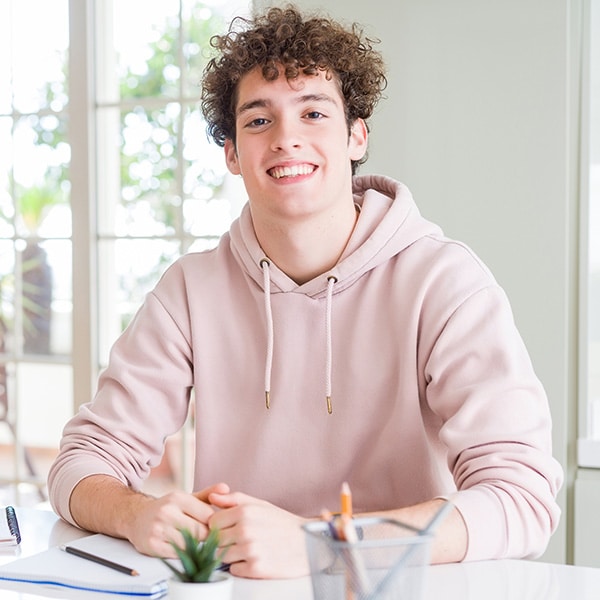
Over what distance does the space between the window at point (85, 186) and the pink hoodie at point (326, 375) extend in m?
0.68

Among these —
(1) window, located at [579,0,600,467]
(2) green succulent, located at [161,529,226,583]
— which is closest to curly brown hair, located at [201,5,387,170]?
(1) window, located at [579,0,600,467]

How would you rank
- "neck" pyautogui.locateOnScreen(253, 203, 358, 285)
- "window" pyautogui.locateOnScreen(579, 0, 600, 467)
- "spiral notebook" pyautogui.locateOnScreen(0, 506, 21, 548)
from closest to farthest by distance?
"spiral notebook" pyautogui.locateOnScreen(0, 506, 21, 548) < "neck" pyautogui.locateOnScreen(253, 203, 358, 285) < "window" pyautogui.locateOnScreen(579, 0, 600, 467)

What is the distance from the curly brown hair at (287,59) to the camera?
1.89m

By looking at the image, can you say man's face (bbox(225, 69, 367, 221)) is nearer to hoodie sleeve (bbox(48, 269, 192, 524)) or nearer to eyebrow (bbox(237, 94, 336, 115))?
eyebrow (bbox(237, 94, 336, 115))

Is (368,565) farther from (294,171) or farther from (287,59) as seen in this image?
(287,59)

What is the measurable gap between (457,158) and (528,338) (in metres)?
0.51

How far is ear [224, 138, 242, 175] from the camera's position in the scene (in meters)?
2.08

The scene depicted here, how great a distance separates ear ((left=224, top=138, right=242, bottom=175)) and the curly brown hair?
2 centimetres

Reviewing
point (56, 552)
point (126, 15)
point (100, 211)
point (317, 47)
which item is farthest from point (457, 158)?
point (126, 15)

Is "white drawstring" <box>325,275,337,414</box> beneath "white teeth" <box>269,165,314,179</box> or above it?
beneath

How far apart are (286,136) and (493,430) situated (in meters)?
0.69

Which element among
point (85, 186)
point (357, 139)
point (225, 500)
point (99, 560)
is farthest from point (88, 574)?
point (85, 186)

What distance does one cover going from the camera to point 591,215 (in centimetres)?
246

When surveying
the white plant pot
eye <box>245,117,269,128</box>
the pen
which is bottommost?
the pen
